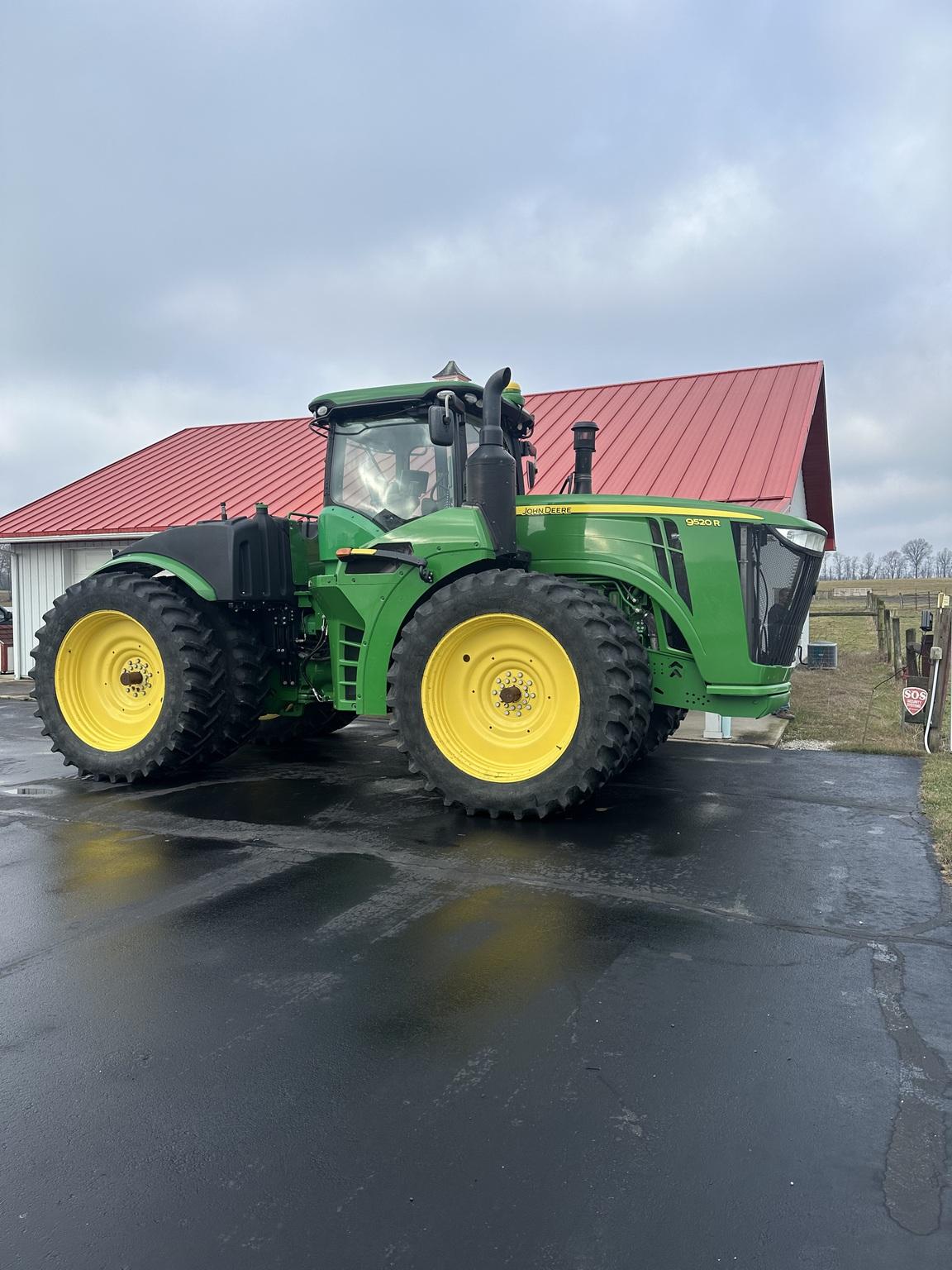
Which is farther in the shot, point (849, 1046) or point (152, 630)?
point (152, 630)

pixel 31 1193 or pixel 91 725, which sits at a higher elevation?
pixel 91 725

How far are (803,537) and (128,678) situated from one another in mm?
5489

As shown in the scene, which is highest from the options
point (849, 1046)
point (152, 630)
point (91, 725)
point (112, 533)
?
point (112, 533)

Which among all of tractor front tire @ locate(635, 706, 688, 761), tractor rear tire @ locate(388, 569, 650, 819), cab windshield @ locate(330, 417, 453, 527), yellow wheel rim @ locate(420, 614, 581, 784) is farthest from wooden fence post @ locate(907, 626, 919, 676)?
cab windshield @ locate(330, 417, 453, 527)

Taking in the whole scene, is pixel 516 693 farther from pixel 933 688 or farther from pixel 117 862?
pixel 933 688

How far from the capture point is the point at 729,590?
5.95m

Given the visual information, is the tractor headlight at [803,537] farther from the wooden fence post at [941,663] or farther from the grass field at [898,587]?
the grass field at [898,587]

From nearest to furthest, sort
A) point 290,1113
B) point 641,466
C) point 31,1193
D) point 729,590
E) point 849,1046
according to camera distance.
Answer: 1. point 31,1193
2. point 290,1113
3. point 849,1046
4. point 729,590
5. point 641,466

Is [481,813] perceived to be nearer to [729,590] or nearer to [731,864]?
[731,864]

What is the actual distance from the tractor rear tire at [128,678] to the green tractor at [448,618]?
0.02 metres

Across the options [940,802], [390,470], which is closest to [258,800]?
[390,470]

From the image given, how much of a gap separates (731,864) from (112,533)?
13404 mm

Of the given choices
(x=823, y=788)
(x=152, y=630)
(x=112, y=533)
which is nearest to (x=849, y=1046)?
(x=823, y=788)

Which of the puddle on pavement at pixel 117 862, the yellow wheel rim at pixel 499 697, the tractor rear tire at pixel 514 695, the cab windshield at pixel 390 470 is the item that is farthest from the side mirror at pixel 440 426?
the puddle on pavement at pixel 117 862
